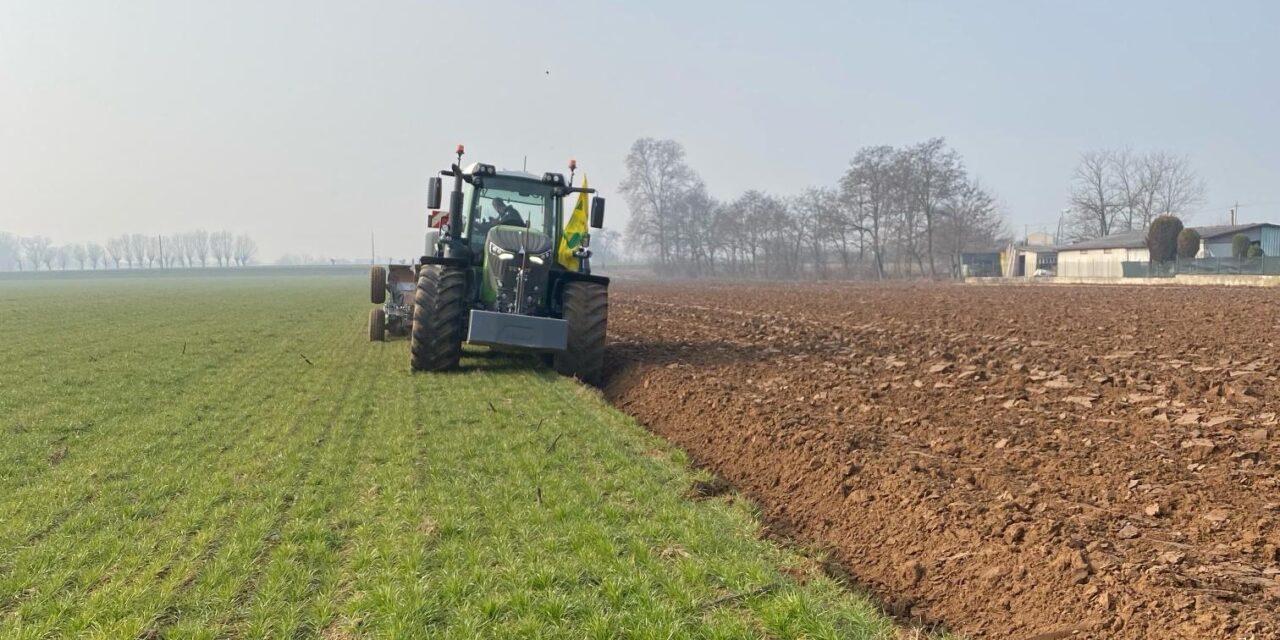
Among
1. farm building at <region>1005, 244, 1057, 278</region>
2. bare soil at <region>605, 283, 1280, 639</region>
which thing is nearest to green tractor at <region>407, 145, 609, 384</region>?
bare soil at <region>605, 283, 1280, 639</region>

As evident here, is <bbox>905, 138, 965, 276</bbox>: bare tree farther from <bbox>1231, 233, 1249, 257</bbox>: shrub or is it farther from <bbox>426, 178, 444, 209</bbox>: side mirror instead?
<bbox>426, 178, 444, 209</bbox>: side mirror

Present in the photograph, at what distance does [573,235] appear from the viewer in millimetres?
12516

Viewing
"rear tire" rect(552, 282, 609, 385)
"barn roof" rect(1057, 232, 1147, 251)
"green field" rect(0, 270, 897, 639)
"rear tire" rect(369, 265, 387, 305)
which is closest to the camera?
"green field" rect(0, 270, 897, 639)

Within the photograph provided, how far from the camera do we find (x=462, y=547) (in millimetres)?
4754

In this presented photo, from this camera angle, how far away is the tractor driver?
1245cm

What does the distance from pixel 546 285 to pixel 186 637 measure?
8.35 metres

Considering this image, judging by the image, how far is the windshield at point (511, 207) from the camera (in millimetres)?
12312

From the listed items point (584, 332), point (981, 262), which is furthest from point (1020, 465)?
point (981, 262)

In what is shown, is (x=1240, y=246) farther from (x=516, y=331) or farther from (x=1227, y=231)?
(x=516, y=331)

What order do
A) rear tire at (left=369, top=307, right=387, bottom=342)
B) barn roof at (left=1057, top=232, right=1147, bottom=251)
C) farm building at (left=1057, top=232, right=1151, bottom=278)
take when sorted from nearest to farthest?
rear tire at (left=369, top=307, right=387, bottom=342), farm building at (left=1057, top=232, right=1151, bottom=278), barn roof at (left=1057, top=232, right=1147, bottom=251)

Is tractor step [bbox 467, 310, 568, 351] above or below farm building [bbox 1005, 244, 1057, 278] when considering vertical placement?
below

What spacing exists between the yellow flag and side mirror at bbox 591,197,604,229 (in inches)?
24.6

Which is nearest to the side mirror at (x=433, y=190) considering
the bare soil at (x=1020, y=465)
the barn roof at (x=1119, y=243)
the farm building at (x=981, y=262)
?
the bare soil at (x=1020, y=465)

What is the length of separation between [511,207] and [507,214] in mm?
130
